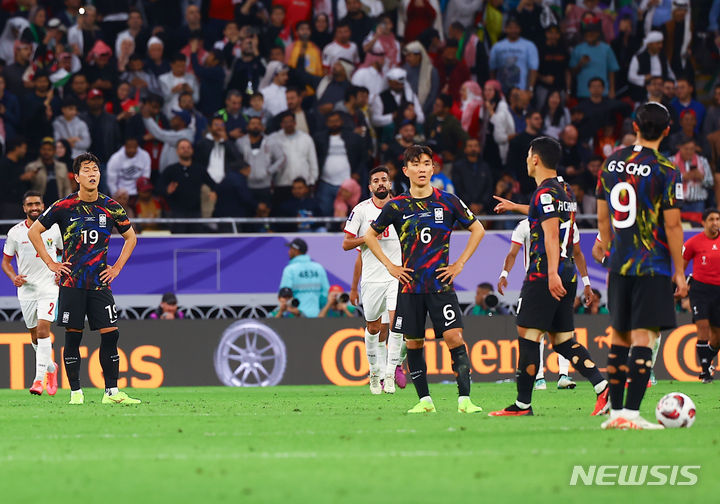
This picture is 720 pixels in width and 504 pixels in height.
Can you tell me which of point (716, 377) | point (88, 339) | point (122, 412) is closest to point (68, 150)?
point (88, 339)

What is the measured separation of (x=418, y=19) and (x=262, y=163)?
5440 mm

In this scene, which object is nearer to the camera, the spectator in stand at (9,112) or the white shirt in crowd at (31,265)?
the white shirt in crowd at (31,265)

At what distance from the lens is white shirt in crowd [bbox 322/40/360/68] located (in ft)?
78.7

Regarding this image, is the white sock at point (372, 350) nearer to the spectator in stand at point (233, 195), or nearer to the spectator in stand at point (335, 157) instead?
the spectator in stand at point (233, 195)

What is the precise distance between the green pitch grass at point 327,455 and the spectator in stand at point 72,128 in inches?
379

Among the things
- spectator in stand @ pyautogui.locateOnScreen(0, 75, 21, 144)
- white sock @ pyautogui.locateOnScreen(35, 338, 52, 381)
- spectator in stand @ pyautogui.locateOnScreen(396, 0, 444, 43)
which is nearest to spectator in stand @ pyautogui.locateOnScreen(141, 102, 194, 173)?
spectator in stand @ pyautogui.locateOnScreen(0, 75, 21, 144)

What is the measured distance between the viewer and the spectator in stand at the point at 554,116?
949 inches

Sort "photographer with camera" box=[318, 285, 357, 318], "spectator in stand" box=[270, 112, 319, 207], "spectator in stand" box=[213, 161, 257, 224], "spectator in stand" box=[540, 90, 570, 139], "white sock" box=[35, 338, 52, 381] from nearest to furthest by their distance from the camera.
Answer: "white sock" box=[35, 338, 52, 381]
"photographer with camera" box=[318, 285, 357, 318]
"spectator in stand" box=[213, 161, 257, 224]
"spectator in stand" box=[270, 112, 319, 207]
"spectator in stand" box=[540, 90, 570, 139]

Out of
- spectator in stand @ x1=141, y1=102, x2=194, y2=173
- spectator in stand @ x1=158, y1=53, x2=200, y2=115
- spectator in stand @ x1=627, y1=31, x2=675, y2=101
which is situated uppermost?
spectator in stand @ x1=627, y1=31, x2=675, y2=101

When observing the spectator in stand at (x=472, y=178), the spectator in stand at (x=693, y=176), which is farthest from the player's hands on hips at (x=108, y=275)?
the spectator in stand at (x=693, y=176)

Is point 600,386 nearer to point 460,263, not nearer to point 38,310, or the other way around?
point 460,263

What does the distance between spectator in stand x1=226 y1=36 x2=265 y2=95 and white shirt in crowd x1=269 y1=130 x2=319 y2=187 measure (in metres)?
1.79

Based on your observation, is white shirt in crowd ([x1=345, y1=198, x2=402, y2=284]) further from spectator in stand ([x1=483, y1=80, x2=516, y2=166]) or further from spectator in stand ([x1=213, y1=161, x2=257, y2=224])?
spectator in stand ([x1=483, y1=80, x2=516, y2=166])

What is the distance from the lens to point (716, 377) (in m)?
20.0
